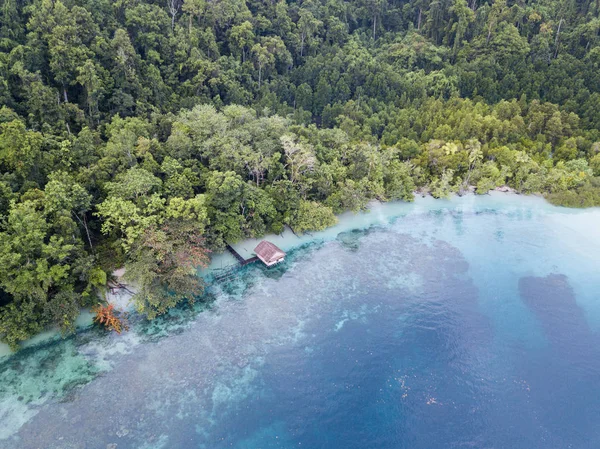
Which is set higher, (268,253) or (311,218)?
(311,218)

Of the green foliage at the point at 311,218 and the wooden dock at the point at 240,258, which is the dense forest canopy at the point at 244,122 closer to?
the green foliage at the point at 311,218

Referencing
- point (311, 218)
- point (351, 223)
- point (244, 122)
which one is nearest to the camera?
point (311, 218)

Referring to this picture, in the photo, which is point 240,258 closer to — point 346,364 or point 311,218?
point 311,218

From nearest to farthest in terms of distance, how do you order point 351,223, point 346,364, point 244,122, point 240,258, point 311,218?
point 346,364 < point 240,258 < point 311,218 < point 351,223 < point 244,122

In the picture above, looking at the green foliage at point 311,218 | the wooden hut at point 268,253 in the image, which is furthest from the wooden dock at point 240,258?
the green foliage at point 311,218

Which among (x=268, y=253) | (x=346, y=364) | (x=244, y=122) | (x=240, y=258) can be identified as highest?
(x=244, y=122)

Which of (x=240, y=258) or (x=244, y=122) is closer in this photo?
(x=240, y=258)

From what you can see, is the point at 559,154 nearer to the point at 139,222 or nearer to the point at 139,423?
the point at 139,222

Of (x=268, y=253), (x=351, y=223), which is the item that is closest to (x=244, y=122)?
(x=351, y=223)
